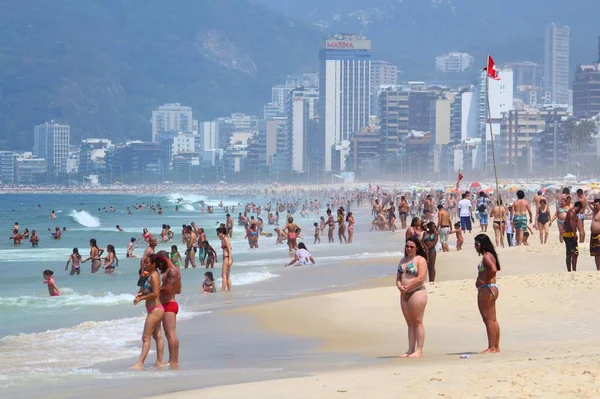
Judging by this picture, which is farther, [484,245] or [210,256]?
[210,256]

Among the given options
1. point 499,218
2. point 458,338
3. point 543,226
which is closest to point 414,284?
point 458,338

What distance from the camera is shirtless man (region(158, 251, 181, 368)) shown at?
40.5ft

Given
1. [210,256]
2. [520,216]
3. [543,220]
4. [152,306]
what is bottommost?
[210,256]

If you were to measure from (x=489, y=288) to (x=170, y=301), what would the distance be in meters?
3.35

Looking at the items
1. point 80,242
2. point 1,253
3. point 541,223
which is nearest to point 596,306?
point 541,223

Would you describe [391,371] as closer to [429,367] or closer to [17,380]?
[429,367]

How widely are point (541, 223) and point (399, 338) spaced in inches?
540

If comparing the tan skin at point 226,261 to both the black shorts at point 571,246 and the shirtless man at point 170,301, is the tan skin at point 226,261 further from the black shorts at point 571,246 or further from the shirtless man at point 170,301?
the shirtless man at point 170,301

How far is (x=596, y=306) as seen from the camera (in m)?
14.9

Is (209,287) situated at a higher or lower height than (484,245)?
lower

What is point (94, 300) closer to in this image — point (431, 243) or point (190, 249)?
point (431, 243)

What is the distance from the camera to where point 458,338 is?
13734mm

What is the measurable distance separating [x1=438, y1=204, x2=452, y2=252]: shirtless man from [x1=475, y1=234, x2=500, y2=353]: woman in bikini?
1369 centimetres

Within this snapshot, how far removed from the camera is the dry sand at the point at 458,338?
32.1ft
